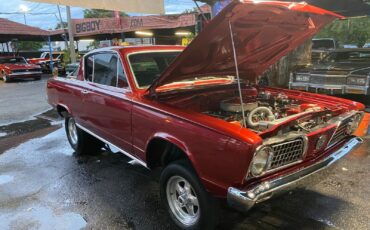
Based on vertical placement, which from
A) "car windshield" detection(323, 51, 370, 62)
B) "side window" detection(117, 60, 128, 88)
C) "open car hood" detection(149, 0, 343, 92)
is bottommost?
"car windshield" detection(323, 51, 370, 62)

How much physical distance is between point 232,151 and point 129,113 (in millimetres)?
1545

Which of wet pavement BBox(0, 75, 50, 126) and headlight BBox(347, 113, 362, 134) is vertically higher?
headlight BBox(347, 113, 362, 134)

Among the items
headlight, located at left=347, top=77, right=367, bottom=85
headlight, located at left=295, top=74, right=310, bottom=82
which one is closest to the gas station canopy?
headlight, located at left=295, top=74, right=310, bottom=82

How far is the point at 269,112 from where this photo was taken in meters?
3.59

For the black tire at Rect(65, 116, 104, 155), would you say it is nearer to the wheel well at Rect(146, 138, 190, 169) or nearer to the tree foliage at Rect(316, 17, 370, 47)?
the wheel well at Rect(146, 138, 190, 169)

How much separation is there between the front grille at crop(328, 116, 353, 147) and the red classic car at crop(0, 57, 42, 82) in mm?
21952

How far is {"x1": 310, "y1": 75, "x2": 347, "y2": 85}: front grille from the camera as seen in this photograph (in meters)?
8.67

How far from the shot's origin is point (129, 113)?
3904 mm

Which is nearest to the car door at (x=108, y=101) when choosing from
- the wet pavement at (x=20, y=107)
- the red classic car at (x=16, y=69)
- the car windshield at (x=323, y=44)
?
the wet pavement at (x=20, y=107)

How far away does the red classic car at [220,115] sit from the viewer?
9.27 feet

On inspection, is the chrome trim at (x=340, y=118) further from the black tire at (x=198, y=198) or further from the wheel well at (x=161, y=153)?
the wheel well at (x=161, y=153)

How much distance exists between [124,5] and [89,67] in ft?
14.5

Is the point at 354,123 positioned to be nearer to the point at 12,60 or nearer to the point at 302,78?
the point at 302,78

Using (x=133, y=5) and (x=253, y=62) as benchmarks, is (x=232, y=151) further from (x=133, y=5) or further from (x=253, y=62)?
(x=133, y=5)
